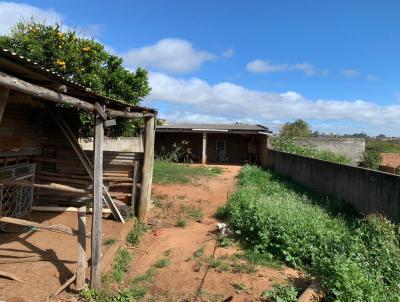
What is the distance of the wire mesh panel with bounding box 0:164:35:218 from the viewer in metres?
8.20

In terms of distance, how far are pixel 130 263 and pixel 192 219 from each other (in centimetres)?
374

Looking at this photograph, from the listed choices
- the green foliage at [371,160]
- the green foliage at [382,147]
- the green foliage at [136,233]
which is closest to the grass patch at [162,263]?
the green foliage at [136,233]

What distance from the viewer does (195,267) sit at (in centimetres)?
750

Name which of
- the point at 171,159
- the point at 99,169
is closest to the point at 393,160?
the point at 171,159

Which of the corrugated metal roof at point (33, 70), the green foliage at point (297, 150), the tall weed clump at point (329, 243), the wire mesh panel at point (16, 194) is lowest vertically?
the tall weed clump at point (329, 243)

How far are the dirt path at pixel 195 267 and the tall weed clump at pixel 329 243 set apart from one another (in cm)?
57

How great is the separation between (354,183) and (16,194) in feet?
28.6

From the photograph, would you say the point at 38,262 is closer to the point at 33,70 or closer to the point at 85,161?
the point at 33,70

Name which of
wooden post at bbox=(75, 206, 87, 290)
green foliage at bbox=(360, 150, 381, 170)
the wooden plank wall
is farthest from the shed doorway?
wooden post at bbox=(75, 206, 87, 290)

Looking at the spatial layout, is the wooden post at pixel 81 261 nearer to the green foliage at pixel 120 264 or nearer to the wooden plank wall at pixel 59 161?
the green foliage at pixel 120 264

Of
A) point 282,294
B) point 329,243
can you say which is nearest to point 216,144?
point 329,243

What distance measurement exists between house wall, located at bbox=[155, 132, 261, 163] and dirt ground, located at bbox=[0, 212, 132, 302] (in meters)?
20.5

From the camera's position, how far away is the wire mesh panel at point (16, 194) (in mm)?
8195

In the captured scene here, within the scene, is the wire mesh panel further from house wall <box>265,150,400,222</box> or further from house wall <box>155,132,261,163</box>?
house wall <box>155,132,261,163</box>
